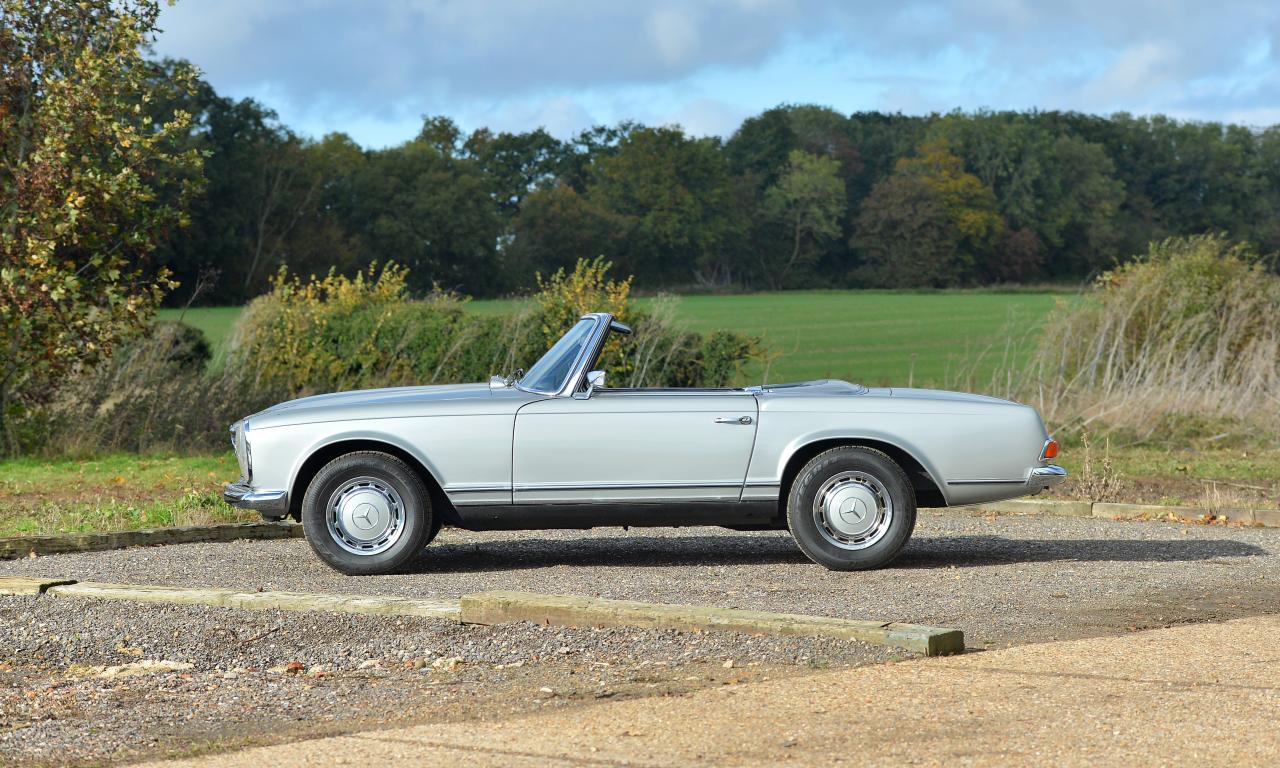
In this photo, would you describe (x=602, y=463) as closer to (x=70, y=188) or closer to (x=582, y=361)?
(x=582, y=361)

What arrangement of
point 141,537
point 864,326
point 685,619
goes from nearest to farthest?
point 685,619 → point 141,537 → point 864,326

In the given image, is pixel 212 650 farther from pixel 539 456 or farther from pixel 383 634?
pixel 539 456

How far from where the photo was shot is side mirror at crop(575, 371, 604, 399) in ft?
30.5

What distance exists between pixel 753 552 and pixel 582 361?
6.56ft

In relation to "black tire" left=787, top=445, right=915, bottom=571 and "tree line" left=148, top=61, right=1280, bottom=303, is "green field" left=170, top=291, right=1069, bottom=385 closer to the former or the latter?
"tree line" left=148, top=61, right=1280, bottom=303

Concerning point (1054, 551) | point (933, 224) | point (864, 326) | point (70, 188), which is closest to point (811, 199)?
point (933, 224)

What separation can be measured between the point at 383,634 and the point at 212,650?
775 mm

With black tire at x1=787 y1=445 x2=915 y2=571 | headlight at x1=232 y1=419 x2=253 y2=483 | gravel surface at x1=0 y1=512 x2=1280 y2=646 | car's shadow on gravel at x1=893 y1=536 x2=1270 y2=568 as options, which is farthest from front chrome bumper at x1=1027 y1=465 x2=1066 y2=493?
headlight at x1=232 y1=419 x2=253 y2=483

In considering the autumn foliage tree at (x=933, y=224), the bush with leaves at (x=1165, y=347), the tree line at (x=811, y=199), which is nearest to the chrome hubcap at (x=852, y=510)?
the bush with leaves at (x=1165, y=347)

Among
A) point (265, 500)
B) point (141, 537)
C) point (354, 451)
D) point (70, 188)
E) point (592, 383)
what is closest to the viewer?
point (265, 500)

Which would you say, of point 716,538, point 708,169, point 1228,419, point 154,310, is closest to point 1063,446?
point 1228,419

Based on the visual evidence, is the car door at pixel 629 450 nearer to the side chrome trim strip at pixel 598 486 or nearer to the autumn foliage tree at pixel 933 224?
the side chrome trim strip at pixel 598 486

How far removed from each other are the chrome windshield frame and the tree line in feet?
209

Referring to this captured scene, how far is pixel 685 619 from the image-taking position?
283 inches
